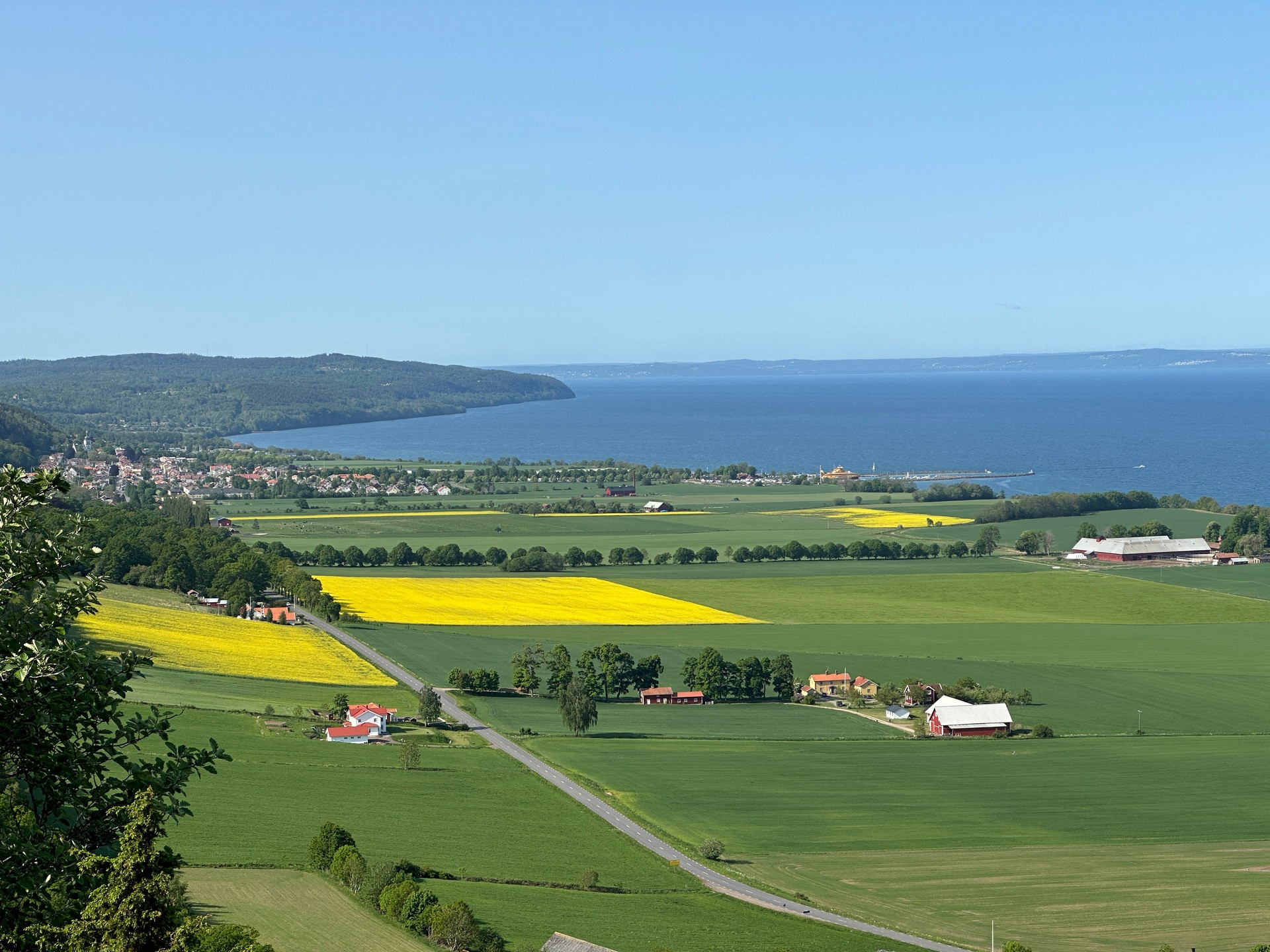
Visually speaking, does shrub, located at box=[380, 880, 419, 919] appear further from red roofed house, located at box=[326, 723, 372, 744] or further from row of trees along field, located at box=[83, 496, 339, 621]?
row of trees along field, located at box=[83, 496, 339, 621]

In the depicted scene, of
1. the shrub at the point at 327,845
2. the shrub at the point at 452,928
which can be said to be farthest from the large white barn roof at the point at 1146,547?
the shrub at the point at 452,928

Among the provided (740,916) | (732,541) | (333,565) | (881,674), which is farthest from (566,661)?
(732,541)

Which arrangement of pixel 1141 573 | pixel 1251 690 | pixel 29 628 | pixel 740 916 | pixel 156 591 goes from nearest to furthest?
pixel 29 628 < pixel 740 916 < pixel 1251 690 < pixel 156 591 < pixel 1141 573

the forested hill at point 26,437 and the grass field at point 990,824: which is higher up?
the forested hill at point 26,437

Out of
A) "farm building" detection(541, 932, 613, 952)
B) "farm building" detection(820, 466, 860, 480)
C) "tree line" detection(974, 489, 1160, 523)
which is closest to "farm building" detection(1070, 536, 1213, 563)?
"tree line" detection(974, 489, 1160, 523)

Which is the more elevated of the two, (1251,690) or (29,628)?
(29,628)

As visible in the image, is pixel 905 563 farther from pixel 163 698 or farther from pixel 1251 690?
pixel 163 698

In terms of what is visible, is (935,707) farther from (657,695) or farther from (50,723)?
(50,723)

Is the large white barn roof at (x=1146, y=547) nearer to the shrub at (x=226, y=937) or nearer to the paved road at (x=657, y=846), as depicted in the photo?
the paved road at (x=657, y=846)

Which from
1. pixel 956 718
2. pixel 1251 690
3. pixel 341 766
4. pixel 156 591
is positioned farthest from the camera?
pixel 156 591
